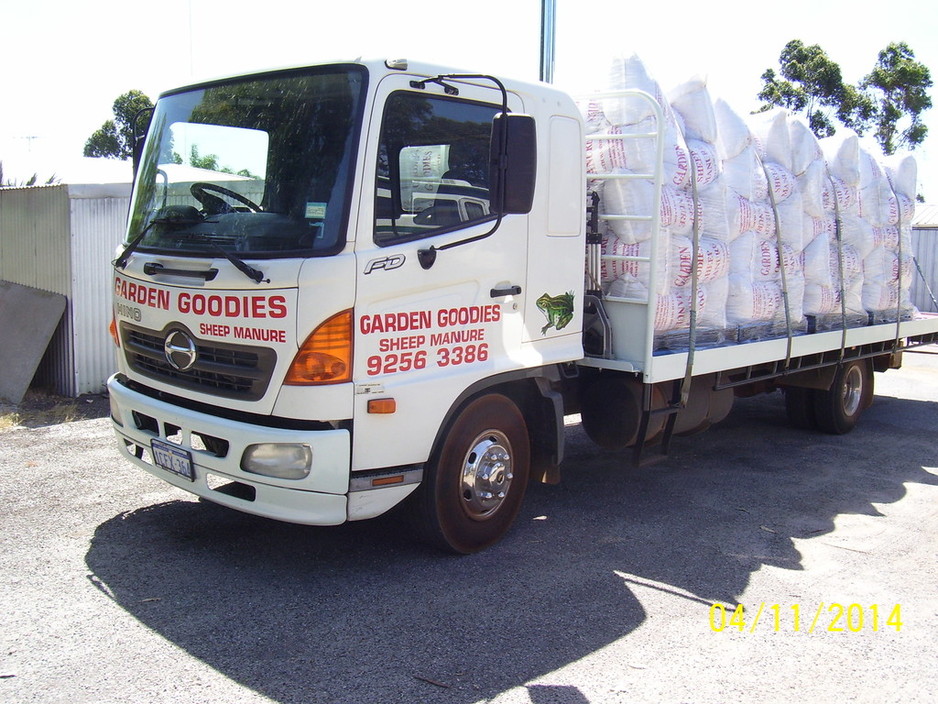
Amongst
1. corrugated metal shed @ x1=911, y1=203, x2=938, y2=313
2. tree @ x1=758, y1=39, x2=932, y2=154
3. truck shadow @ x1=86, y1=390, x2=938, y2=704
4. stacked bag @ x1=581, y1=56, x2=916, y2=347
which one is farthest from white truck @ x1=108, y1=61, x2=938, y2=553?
tree @ x1=758, y1=39, x2=932, y2=154

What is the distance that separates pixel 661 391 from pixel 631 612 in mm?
1885

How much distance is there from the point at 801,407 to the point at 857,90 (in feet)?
80.4

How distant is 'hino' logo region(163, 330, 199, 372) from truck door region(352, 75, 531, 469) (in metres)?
0.92

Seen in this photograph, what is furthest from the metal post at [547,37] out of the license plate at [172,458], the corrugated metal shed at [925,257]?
the corrugated metal shed at [925,257]

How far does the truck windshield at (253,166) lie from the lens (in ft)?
13.3

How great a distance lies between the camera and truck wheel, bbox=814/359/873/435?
26.7ft

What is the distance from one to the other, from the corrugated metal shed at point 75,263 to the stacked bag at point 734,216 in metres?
5.48

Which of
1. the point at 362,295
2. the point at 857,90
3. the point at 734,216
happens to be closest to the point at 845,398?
the point at 734,216

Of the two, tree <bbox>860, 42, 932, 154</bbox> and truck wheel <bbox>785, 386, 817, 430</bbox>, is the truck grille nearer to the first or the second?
truck wheel <bbox>785, 386, 817, 430</bbox>

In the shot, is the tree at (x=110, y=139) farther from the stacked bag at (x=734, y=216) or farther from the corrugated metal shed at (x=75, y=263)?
the stacked bag at (x=734, y=216)

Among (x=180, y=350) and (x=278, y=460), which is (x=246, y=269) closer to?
(x=180, y=350)

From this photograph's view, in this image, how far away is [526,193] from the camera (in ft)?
14.6

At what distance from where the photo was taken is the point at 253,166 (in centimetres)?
451
